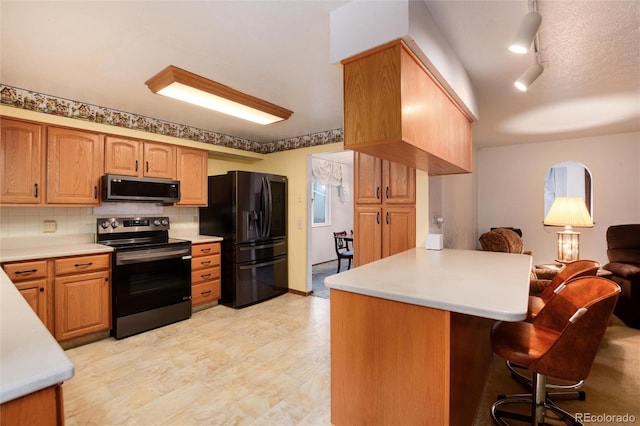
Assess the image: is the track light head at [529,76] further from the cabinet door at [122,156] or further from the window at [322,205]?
the window at [322,205]

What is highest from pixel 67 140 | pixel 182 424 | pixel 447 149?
pixel 67 140

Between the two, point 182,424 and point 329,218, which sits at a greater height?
point 329,218

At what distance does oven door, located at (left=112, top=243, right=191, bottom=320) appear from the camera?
115 inches

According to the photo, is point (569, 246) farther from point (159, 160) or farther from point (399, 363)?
point (159, 160)

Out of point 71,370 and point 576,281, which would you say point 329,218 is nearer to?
point 576,281

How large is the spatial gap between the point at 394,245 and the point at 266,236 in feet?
5.90

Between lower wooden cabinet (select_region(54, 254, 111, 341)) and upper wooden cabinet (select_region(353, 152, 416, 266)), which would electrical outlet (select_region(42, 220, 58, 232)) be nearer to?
lower wooden cabinet (select_region(54, 254, 111, 341))

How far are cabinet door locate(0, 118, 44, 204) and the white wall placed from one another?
5.87m

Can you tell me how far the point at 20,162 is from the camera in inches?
102

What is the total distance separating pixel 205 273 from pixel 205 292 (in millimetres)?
233

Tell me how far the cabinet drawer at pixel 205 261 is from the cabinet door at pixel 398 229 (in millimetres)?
2109

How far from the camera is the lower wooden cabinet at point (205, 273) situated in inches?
143

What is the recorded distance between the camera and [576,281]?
5.39ft

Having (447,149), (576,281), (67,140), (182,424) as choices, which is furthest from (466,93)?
(67,140)
